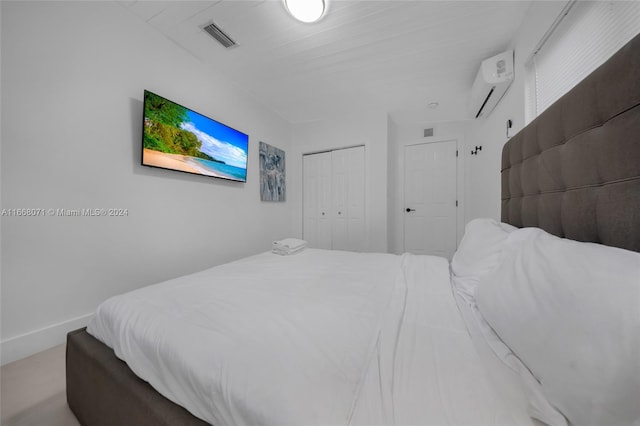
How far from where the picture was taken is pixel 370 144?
11.1 feet

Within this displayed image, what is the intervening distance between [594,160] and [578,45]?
0.84m

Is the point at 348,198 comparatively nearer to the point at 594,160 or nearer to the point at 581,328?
the point at 594,160

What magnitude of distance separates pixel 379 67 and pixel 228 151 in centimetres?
Result: 193

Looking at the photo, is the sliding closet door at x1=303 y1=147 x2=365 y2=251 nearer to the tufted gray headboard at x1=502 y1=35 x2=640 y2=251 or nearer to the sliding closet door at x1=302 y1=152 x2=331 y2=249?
the sliding closet door at x1=302 y1=152 x2=331 y2=249

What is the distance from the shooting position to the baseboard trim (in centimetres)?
126

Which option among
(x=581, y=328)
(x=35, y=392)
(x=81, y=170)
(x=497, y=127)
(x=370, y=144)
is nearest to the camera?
(x=581, y=328)

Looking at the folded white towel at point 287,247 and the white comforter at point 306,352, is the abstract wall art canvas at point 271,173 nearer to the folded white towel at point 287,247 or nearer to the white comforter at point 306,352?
the folded white towel at point 287,247

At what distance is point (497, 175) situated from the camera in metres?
2.16

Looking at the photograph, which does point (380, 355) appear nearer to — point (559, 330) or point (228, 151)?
point (559, 330)

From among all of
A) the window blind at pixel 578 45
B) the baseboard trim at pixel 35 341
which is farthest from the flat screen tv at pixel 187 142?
the window blind at pixel 578 45

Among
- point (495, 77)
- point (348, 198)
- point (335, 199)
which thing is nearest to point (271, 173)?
point (335, 199)

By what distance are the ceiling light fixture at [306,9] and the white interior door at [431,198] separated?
8.82 ft

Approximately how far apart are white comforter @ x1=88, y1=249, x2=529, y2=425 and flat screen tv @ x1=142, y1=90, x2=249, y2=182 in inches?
52.9

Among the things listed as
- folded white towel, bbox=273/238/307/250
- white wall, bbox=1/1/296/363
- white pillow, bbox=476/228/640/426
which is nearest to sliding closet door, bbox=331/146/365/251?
folded white towel, bbox=273/238/307/250
